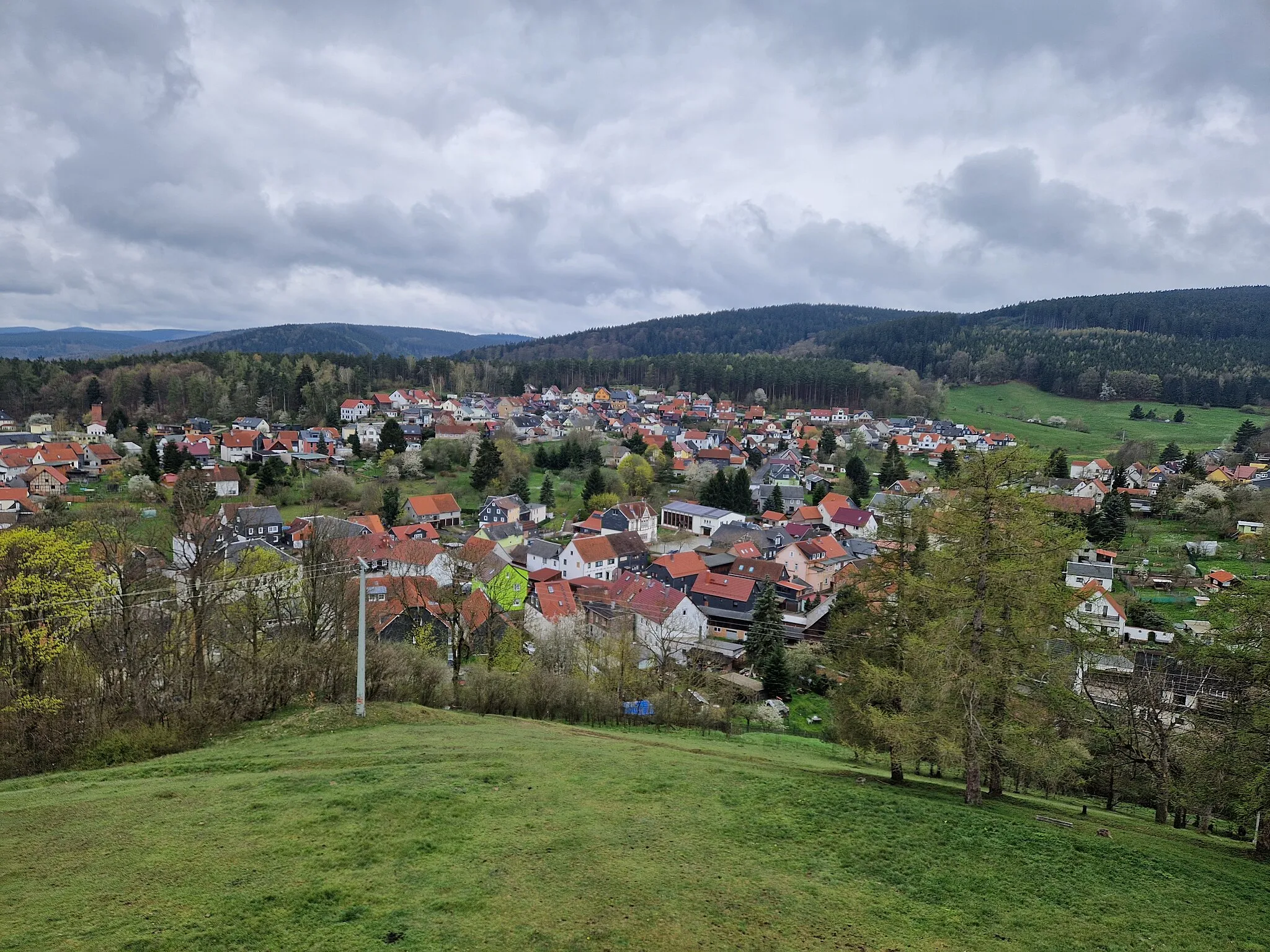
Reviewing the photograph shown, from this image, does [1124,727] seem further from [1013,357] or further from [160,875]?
[1013,357]

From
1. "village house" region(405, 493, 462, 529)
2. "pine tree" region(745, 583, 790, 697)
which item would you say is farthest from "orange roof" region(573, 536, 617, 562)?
"village house" region(405, 493, 462, 529)

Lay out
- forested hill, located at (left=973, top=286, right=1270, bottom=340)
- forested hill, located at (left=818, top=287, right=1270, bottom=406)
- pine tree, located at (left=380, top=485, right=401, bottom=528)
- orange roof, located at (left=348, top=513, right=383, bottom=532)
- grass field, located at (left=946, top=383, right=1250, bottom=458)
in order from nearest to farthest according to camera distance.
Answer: orange roof, located at (left=348, top=513, right=383, bottom=532)
pine tree, located at (left=380, top=485, right=401, bottom=528)
grass field, located at (left=946, top=383, right=1250, bottom=458)
forested hill, located at (left=818, top=287, right=1270, bottom=406)
forested hill, located at (left=973, top=286, right=1270, bottom=340)

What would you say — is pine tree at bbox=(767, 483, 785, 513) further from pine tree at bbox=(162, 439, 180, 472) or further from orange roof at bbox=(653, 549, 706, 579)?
pine tree at bbox=(162, 439, 180, 472)

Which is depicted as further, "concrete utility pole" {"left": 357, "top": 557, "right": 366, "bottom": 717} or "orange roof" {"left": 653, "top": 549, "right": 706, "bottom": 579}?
Answer: "orange roof" {"left": 653, "top": 549, "right": 706, "bottom": 579}

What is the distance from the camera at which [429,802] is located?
10906mm

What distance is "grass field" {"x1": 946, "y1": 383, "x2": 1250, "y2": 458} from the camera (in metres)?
106

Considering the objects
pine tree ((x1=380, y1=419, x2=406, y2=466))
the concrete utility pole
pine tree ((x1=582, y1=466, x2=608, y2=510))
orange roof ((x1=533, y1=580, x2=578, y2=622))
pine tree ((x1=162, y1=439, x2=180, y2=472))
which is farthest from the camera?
pine tree ((x1=380, y1=419, x2=406, y2=466))

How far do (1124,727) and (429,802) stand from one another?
2122 centimetres

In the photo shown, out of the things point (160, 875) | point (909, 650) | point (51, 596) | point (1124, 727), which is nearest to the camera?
point (160, 875)

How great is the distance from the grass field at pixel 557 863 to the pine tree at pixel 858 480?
6548 cm

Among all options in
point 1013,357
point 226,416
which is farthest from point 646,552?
point 1013,357

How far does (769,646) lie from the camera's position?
36.5 meters

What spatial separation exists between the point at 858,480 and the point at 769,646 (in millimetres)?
47294

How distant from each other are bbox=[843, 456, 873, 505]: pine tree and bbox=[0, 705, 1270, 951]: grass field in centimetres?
6548
